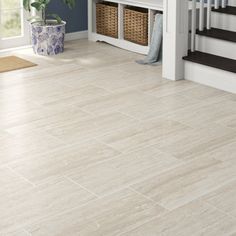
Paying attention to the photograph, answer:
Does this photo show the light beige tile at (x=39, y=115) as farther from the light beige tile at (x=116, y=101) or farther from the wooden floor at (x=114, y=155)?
the light beige tile at (x=116, y=101)

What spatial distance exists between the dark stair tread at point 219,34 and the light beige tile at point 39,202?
7.96 ft

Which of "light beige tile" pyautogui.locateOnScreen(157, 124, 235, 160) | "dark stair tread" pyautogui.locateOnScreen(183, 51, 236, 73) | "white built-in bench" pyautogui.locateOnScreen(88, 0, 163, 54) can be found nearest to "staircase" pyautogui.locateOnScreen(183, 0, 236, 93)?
"dark stair tread" pyautogui.locateOnScreen(183, 51, 236, 73)

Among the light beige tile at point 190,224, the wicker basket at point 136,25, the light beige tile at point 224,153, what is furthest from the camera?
the wicker basket at point 136,25

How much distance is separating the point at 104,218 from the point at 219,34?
9.14 ft

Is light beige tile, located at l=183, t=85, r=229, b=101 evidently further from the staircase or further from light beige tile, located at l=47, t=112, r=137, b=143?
light beige tile, located at l=47, t=112, r=137, b=143

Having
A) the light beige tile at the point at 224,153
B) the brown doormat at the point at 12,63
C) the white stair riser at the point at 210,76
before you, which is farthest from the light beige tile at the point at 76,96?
the light beige tile at the point at 224,153

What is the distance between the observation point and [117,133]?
3.78 m

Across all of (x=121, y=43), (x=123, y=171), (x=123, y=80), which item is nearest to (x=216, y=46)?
(x=123, y=80)

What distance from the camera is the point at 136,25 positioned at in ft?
19.2

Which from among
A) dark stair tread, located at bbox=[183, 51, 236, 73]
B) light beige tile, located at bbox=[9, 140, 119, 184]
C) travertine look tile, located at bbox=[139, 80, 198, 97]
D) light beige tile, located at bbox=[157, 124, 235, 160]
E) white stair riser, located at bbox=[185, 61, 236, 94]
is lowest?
light beige tile, located at bbox=[9, 140, 119, 184]

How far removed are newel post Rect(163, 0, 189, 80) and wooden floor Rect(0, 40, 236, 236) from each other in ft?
0.47

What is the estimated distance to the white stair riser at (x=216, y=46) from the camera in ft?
16.1

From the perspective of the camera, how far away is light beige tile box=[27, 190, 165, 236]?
261 centimetres

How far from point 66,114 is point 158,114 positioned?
0.69m
